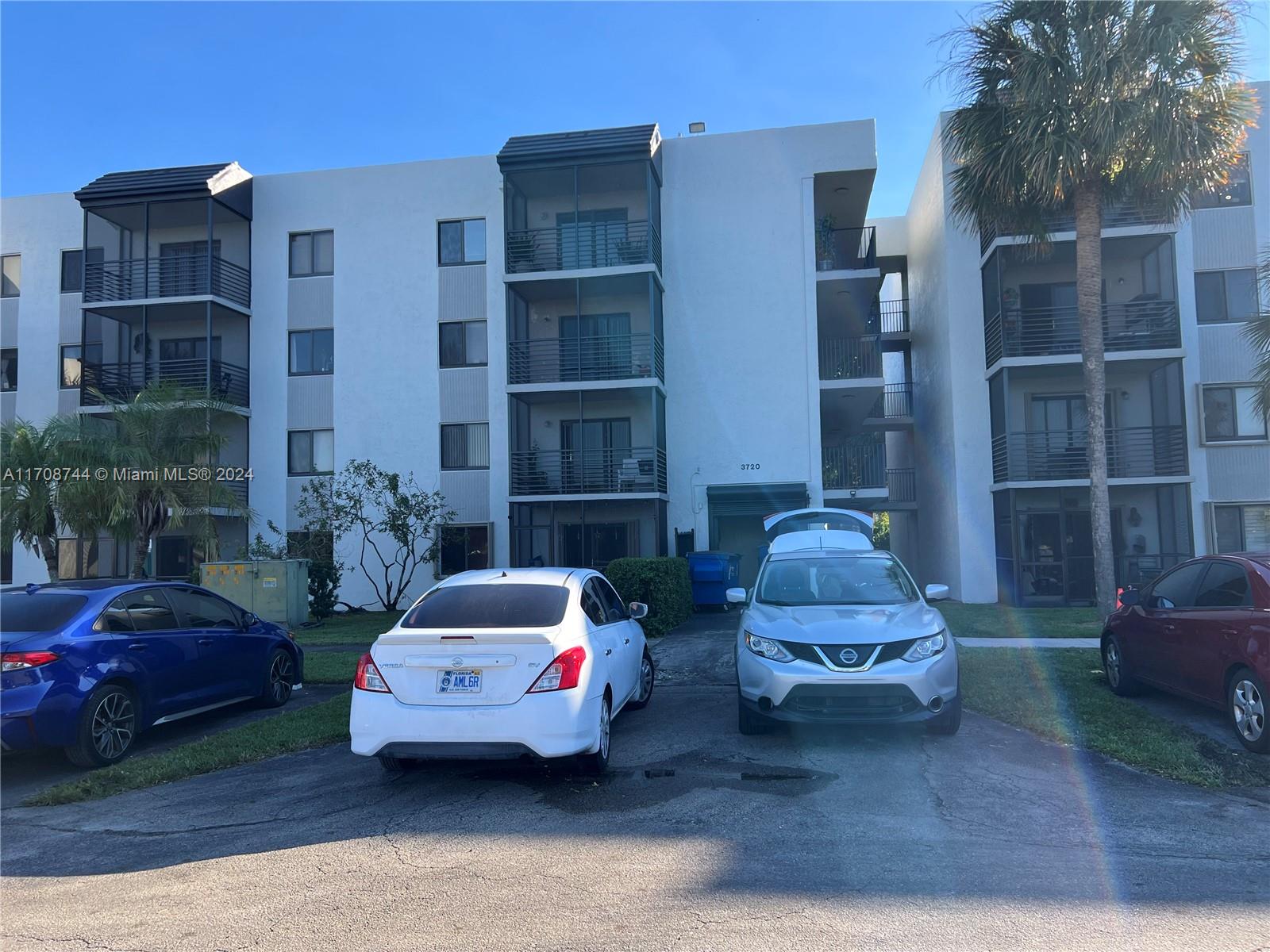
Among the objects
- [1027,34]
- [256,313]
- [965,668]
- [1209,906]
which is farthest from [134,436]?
[1209,906]

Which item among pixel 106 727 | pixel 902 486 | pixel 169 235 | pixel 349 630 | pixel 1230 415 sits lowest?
pixel 349 630

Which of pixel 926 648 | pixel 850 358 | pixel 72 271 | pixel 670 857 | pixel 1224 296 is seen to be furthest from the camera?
pixel 72 271

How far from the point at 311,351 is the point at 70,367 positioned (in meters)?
7.49

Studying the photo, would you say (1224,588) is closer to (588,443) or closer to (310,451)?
(588,443)

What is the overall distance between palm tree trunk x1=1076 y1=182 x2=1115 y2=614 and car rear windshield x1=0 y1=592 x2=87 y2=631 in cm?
1317

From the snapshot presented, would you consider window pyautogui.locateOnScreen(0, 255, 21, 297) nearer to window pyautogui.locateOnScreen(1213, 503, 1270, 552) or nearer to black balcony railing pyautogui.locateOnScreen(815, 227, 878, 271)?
black balcony railing pyautogui.locateOnScreen(815, 227, 878, 271)

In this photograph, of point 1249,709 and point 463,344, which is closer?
point 1249,709

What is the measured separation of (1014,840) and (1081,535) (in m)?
17.6

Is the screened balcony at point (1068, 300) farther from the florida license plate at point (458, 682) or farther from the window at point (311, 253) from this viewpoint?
the florida license plate at point (458, 682)

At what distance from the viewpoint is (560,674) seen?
5.93m

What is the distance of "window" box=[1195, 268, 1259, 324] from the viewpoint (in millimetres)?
20422

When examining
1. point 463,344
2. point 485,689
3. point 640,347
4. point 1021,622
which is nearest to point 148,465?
point 463,344

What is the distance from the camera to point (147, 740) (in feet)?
26.8

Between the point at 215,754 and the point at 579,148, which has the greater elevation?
the point at 579,148
